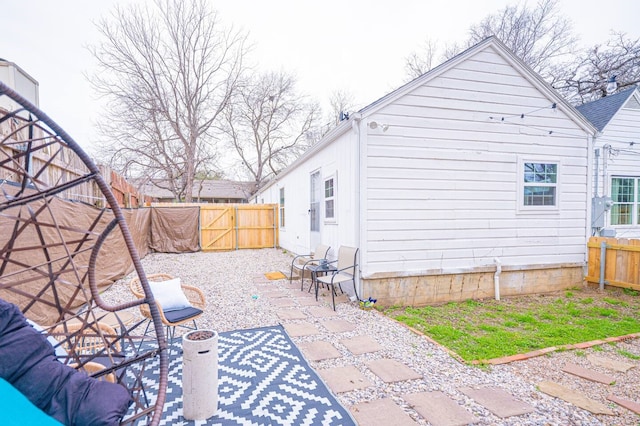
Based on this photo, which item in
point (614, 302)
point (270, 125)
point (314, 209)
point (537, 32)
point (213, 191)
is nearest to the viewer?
point (614, 302)

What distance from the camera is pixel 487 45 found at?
517 centimetres

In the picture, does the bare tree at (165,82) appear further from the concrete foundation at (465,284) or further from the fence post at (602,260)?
the fence post at (602,260)

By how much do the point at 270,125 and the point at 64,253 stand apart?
19.0 meters

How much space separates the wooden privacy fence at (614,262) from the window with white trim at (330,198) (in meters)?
5.01

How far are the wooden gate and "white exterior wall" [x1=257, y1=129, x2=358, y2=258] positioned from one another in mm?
2111

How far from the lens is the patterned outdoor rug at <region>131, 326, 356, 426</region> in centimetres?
209

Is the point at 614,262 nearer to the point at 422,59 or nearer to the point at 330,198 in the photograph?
the point at 330,198

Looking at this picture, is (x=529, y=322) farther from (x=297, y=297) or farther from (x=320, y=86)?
(x=320, y=86)

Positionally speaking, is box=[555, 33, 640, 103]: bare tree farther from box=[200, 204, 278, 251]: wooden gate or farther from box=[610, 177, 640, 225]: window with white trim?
box=[200, 204, 278, 251]: wooden gate

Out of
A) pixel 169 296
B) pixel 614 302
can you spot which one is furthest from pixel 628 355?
pixel 169 296

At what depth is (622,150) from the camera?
833 cm

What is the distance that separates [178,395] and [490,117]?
19.3ft

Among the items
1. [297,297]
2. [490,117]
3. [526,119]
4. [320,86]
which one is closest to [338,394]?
[297,297]

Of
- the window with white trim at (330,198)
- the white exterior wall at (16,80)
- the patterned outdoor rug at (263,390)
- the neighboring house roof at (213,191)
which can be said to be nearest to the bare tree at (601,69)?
the window with white trim at (330,198)
